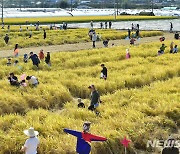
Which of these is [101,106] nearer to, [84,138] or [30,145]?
[84,138]

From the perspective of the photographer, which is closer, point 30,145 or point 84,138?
point 30,145

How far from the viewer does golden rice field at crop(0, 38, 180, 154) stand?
1052 centimetres

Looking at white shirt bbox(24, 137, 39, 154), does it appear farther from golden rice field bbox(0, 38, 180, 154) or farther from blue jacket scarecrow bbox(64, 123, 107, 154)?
golden rice field bbox(0, 38, 180, 154)

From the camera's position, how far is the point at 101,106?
13.5 m

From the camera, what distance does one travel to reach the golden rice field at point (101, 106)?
1052 centimetres

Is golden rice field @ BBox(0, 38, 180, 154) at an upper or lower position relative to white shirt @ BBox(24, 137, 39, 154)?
lower

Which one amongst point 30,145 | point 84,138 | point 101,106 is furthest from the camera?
point 101,106

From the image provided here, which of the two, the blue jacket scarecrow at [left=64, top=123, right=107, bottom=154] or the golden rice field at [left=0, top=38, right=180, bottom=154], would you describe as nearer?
the blue jacket scarecrow at [left=64, top=123, right=107, bottom=154]

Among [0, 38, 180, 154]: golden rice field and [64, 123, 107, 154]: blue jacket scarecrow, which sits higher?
[64, 123, 107, 154]: blue jacket scarecrow

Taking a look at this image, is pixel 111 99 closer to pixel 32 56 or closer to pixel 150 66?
pixel 150 66

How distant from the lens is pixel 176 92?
595 inches

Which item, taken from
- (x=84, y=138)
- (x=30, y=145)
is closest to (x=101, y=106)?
(x=84, y=138)

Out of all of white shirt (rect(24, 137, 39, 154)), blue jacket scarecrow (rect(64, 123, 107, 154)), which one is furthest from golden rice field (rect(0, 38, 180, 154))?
white shirt (rect(24, 137, 39, 154))

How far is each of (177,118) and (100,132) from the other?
9.96 ft
